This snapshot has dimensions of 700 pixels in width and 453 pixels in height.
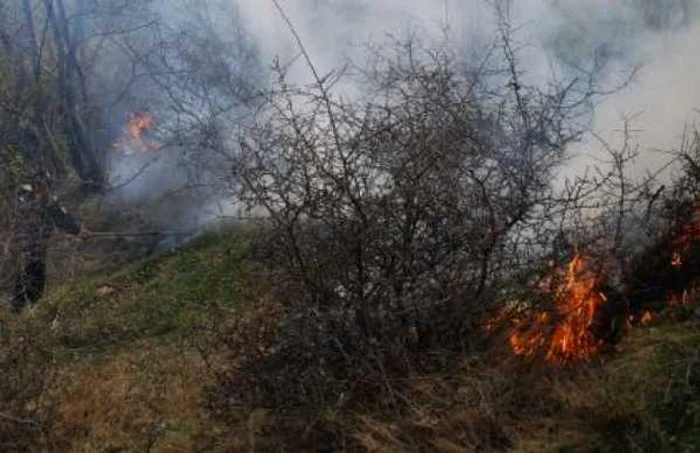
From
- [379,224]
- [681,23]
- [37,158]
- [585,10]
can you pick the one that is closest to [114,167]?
[37,158]

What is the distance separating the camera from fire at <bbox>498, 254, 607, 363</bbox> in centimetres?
613

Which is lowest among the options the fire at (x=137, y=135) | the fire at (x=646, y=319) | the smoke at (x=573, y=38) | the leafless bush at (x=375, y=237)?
the fire at (x=646, y=319)

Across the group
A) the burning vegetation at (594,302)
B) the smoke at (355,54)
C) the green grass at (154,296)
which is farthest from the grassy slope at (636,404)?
the green grass at (154,296)

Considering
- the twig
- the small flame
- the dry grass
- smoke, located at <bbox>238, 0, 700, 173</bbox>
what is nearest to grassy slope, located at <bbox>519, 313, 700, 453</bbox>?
the small flame

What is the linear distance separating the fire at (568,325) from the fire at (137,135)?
643 inches

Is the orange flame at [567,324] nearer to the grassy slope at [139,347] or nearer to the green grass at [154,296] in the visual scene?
the grassy slope at [139,347]

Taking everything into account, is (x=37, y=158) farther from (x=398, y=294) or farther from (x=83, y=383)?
(x=398, y=294)

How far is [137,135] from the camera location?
2178cm

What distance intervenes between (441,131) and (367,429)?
8.18ft

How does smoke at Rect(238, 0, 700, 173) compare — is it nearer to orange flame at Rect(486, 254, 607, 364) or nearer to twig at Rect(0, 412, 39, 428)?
orange flame at Rect(486, 254, 607, 364)

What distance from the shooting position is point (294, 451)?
247 inches

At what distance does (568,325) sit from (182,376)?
4.41m

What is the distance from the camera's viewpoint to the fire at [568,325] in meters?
6.13

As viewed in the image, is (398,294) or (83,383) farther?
(83,383)
